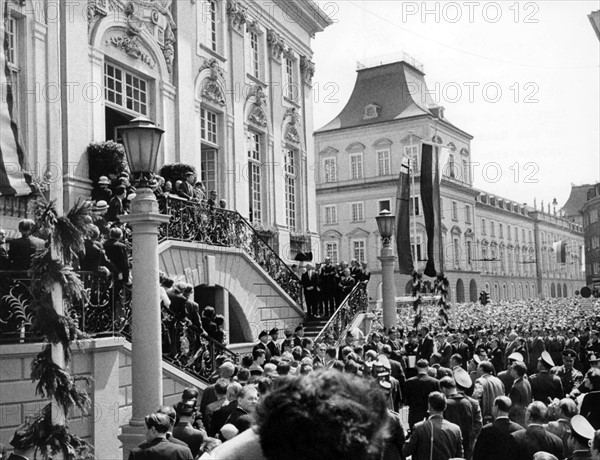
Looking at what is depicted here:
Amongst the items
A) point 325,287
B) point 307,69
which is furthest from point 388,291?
point 307,69

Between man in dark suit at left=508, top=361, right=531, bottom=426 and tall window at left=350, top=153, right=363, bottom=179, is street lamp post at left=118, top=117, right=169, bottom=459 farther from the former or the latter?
tall window at left=350, top=153, right=363, bottom=179

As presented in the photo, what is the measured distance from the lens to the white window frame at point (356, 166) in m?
68.0

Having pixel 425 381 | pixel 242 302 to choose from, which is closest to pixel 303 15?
pixel 242 302

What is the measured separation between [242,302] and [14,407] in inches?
380

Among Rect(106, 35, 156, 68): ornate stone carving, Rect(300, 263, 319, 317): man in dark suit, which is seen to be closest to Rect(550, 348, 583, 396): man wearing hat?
Rect(300, 263, 319, 317): man in dark suit

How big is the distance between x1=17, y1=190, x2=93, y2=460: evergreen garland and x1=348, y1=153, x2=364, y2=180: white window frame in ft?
203

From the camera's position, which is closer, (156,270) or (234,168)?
(156,270)

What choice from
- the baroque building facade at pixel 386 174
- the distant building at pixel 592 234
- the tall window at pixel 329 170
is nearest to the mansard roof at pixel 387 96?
the baroque building facade at pixel 386 174

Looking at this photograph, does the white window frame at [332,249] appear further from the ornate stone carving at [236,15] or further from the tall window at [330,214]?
the ornate stone carving at [236,15]

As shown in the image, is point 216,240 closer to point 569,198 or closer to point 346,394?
point 346,394

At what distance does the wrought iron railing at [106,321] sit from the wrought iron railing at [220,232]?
157 inches

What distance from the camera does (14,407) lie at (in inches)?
357

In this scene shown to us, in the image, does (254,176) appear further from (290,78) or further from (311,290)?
(311,290)

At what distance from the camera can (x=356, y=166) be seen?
68.3 metres
